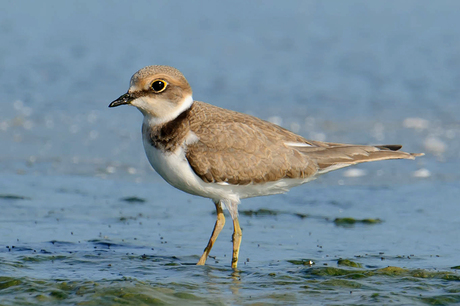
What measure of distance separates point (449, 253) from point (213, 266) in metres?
2.43

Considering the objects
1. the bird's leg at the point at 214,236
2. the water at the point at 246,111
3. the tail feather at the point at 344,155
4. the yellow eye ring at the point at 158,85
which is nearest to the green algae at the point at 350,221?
the water at the point at 246,111

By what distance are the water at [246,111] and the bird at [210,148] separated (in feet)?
2.47

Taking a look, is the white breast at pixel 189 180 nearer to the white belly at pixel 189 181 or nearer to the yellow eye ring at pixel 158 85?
the white belly at pixel 189 181

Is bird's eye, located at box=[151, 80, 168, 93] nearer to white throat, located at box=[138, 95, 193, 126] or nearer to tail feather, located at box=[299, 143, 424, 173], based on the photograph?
white throat, located at box=[138, 95, 193, 126]

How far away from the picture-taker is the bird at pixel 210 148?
603cm

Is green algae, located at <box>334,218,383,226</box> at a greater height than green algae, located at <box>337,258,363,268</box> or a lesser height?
greater

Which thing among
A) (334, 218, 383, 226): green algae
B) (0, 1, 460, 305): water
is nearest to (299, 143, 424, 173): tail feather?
(0, 1, 460, 305): water

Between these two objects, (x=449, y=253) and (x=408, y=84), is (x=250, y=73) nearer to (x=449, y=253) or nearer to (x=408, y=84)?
(x=408, y=84)

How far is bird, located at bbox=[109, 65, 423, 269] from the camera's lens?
237 inches

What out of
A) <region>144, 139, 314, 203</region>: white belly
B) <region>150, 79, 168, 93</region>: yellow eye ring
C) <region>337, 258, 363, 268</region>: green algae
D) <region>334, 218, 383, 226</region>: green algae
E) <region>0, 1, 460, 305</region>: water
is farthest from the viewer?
<region>334, 218, 383, 226</region>: green algae

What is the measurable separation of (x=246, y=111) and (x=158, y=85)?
6900mm

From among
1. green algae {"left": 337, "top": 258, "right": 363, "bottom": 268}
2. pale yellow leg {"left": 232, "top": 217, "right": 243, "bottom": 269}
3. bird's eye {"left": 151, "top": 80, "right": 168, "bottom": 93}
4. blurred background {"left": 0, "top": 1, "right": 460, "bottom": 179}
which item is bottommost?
green algae {"left": 337, "top": 258, "right": 363, "bottom": 268}

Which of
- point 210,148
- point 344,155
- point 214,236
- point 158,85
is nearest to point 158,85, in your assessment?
point 158,85

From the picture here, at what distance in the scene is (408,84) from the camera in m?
14.3
